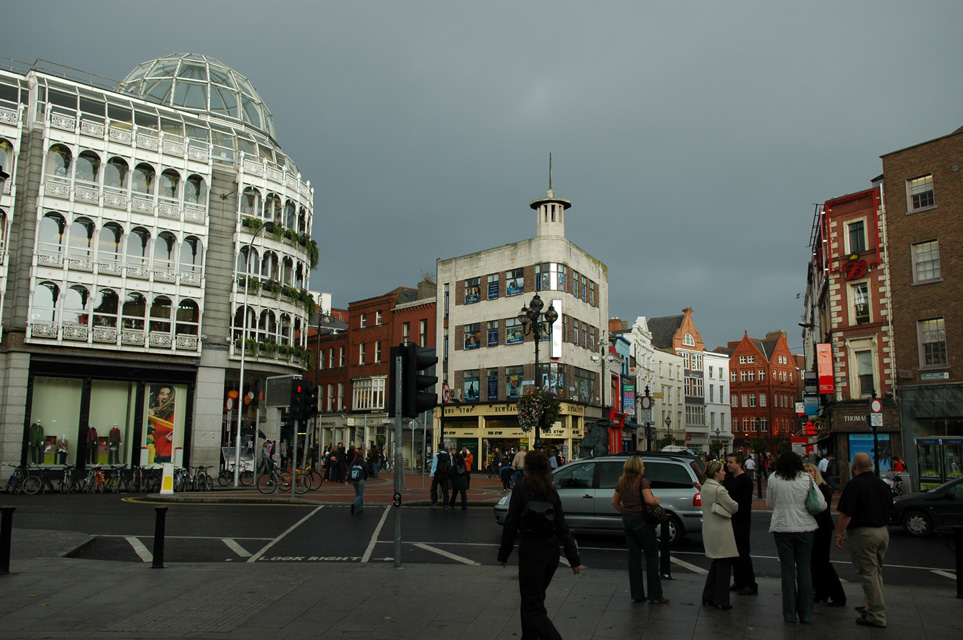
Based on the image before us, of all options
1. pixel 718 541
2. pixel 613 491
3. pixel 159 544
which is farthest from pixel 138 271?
pixel 718 541

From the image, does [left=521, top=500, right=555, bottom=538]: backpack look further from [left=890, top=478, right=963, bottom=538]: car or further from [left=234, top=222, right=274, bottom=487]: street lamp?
[left=234, top=222, right=274, bottom=487]: street lamp

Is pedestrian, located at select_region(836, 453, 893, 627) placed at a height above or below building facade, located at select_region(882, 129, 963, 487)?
below

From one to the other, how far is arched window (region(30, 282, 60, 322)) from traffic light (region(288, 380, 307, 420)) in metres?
16.7

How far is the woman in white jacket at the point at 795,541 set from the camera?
303 inches

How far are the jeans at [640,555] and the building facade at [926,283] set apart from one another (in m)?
26.7

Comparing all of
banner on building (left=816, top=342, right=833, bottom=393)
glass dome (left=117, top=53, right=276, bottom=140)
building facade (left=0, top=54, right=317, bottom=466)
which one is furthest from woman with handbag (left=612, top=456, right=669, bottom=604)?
glass dome (left=117, top=53, right=276, bottom=140)

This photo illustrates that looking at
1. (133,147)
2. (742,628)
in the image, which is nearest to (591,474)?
(742,628)

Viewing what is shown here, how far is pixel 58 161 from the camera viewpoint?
1321 inches

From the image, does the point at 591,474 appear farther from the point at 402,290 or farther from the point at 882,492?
the point at 402,290

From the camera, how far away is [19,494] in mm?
27484

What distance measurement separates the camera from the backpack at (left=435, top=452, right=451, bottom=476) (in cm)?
2219

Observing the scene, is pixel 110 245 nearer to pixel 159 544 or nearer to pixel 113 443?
pixel 113 443

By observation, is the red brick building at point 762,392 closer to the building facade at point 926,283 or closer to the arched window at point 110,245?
the building facade at point 926,283

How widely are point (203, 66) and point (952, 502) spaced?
41.9 meters
